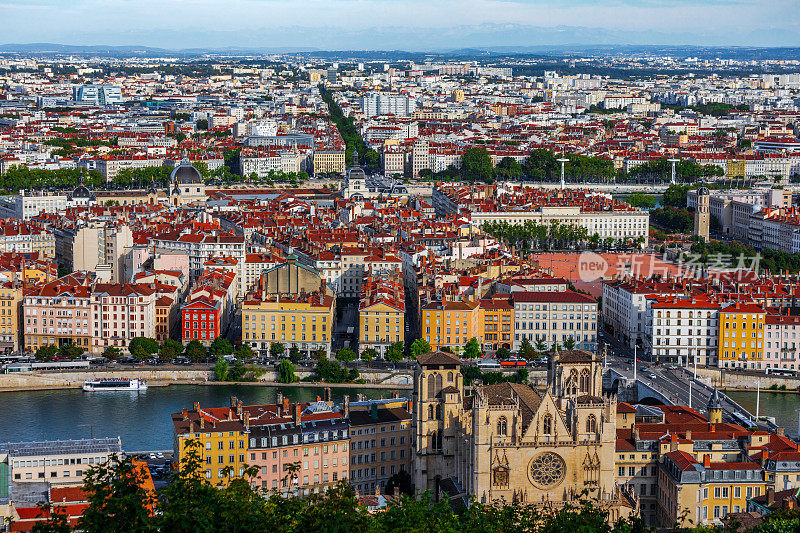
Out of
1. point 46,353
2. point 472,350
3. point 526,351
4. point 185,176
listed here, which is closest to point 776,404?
point 526,351

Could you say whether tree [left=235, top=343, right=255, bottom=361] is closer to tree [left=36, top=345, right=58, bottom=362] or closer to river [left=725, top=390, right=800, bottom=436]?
tree [left=36, top=345, right=58, bottom=362]

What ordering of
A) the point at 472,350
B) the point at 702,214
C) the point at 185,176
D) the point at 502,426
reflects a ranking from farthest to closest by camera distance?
the point at 185,176 < the point at 702,214 < the point at 472,350 < the point at 502,426

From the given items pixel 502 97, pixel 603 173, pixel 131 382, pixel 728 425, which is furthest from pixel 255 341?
pixel 502 97

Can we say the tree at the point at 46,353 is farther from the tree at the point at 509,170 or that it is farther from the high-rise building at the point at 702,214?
the tree at the point at 509,170

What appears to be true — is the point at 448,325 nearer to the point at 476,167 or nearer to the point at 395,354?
the point at 395,354

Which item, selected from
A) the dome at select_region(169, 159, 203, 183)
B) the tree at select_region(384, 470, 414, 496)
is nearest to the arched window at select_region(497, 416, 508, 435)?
the tree at select_region(384, 470, 414, 496)

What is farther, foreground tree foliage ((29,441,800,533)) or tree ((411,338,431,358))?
tree ((411,338,431,358))

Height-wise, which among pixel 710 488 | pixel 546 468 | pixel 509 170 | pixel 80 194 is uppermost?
pixel 509 170
